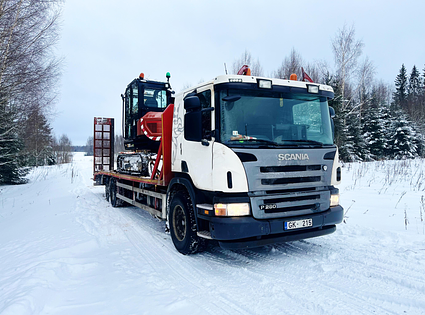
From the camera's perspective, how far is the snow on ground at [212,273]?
3053 mm

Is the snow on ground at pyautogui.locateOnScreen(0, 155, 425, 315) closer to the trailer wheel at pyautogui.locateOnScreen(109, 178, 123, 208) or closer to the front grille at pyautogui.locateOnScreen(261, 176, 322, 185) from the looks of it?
the front grille at pyautogui.locateOnScreen(261, 176, 322, 185)

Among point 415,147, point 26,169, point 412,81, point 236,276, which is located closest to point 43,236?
point 236,276

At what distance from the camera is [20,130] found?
11625mm

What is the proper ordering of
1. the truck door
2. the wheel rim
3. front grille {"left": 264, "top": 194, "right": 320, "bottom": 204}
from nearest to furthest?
front grille {"left": 264, "top": 194, "right": 320, "bottom": 204}, the truck door, the wheel rim

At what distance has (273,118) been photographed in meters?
4.31

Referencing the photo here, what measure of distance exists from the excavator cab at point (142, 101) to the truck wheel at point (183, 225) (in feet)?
10.3

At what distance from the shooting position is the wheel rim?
4.88m

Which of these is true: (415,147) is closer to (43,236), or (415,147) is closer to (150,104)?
(150,104)

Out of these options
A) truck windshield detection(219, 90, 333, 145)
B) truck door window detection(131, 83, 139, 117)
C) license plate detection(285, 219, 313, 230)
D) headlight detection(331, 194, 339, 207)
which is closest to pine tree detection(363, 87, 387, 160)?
truck door window detection(131, 83, 139, 117)

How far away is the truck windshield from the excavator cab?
13.7ft

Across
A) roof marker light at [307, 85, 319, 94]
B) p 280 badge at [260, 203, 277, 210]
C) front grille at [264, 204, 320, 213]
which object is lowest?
front grille at [264, 204, 320, 213]

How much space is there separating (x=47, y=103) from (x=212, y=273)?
10610 mm

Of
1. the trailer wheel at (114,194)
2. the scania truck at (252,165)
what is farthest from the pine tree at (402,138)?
the scania truck at (252,165)

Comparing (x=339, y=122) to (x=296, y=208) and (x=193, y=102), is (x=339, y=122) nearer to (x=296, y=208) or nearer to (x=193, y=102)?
(x=296, y=208)
